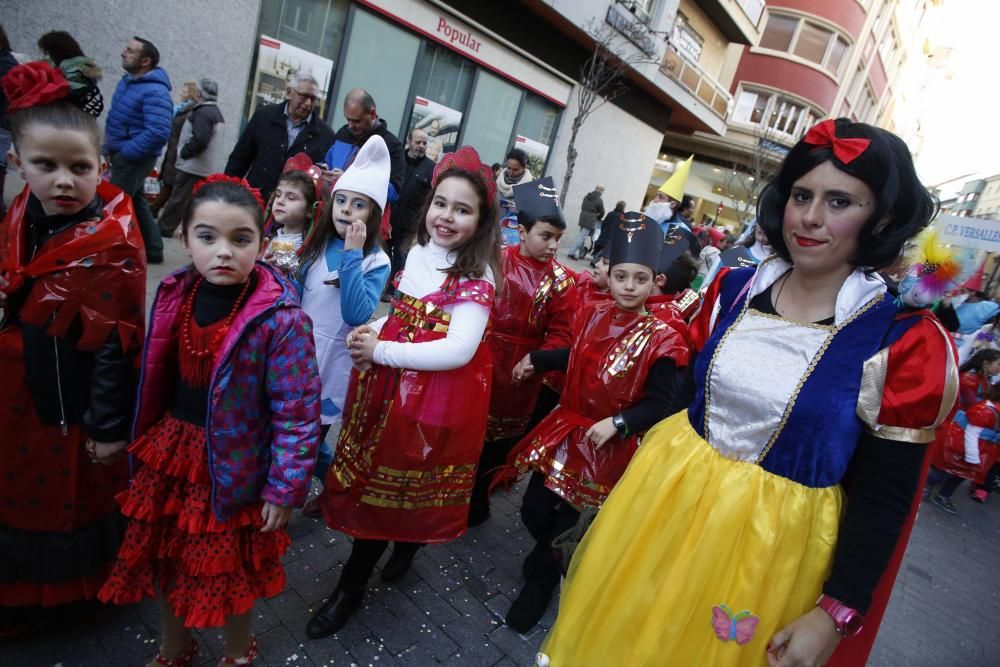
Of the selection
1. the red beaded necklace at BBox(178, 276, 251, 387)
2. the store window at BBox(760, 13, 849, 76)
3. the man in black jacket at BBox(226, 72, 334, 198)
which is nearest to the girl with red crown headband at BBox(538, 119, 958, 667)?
the red beaded necklace at BBox(178, 276, 251, 387)

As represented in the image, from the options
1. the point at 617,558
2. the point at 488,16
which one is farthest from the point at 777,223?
the point at 488,16

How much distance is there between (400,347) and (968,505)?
294 inches

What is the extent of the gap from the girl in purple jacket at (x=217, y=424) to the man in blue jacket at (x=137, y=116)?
13.7 ft

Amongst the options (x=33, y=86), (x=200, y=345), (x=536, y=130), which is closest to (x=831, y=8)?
(x=536, y=130)

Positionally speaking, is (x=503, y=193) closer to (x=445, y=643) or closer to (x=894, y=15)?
(x=445, y=643)

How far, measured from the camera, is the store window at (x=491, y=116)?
498 inches

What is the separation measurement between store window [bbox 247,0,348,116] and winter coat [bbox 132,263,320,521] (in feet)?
27.1

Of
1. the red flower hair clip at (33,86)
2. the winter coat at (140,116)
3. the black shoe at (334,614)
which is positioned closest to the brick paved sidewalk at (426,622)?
the black shoe at (334,614)

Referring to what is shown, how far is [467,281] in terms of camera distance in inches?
90.1

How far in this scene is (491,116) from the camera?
13195 mm

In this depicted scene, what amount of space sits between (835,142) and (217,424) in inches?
75.4

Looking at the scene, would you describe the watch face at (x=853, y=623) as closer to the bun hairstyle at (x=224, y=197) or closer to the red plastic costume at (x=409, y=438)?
the red plastic costume at (x=409, y=438)

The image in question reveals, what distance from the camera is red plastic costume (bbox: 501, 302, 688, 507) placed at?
8.34 ft

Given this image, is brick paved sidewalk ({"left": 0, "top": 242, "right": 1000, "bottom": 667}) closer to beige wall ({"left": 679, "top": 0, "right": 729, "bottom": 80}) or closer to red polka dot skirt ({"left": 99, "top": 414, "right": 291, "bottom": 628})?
red polka dot skirt ({"left": 99, "top": 414, "right": 291, "bottom": 628})
